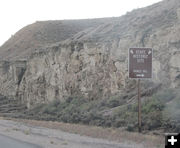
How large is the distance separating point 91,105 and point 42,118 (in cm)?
576

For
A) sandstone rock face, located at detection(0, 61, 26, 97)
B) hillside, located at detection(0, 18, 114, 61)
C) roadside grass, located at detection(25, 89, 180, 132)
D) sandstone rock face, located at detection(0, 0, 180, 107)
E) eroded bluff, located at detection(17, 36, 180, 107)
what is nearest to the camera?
roadside grass, located at detection(25, 89, 180, 132)

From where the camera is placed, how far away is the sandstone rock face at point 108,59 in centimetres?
2172

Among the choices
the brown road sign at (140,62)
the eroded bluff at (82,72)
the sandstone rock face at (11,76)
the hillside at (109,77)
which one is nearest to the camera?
the brown road sign at (140,62)

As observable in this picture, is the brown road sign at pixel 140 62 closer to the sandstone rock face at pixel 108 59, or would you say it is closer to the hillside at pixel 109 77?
the hillside at pixel 109 77

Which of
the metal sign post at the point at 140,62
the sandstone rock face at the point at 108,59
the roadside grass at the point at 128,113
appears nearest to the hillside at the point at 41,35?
the sandstone rock face at the point at 108,59

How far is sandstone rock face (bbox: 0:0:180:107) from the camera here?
21.7 metres

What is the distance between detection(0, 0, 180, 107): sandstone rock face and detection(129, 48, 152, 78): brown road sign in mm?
5464

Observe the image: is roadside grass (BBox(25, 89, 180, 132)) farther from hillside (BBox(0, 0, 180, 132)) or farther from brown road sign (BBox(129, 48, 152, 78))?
brown road sign (BBox(129, 48, 152, 78))

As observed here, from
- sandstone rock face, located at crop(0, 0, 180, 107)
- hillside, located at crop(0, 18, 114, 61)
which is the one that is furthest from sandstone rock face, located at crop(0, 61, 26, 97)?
sandstone rock face, located at crop(0, 0, 180, 107)

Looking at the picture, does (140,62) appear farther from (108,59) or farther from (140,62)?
(108,59)

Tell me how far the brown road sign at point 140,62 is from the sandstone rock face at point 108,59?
17.9 feet

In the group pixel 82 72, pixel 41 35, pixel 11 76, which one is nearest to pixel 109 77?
pixel 82 72

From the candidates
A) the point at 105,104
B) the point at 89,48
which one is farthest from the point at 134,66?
the point at 89,48

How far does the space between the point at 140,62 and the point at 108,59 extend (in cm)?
1205
